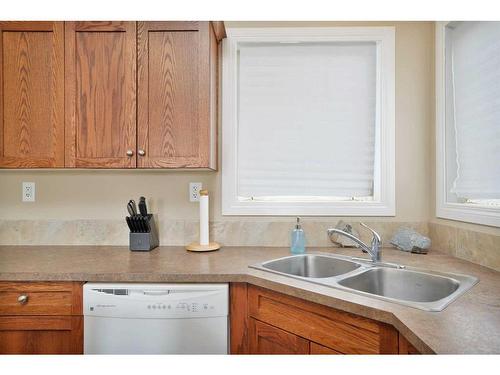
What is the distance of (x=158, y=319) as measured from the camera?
1340mm

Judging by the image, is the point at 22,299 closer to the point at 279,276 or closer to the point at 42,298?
the point at 42,298

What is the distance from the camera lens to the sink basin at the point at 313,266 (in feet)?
5.39

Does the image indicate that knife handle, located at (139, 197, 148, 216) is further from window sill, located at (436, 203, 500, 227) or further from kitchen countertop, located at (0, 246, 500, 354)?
window sill, located at (436, 203, 500, 227)

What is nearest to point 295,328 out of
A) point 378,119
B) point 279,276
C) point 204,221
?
point 279,276

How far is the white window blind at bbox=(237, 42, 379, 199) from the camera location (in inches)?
79.7

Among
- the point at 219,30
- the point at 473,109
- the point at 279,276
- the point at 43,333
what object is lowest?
the point at 43,333

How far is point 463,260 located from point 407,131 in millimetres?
843

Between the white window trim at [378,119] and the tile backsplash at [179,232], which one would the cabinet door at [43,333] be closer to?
the tile backsplash at [179,232]

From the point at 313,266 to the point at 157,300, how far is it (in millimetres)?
860

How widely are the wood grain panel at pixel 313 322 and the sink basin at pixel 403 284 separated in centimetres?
20

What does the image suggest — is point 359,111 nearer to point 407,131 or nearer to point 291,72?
point 407,131

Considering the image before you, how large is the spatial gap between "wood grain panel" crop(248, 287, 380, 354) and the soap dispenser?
0.52 metres

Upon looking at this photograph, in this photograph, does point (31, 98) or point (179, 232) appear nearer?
point (31, 98)

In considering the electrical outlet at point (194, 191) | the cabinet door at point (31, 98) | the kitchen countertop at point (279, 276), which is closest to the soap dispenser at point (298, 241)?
the kitchen countertop at point (279, 276)
